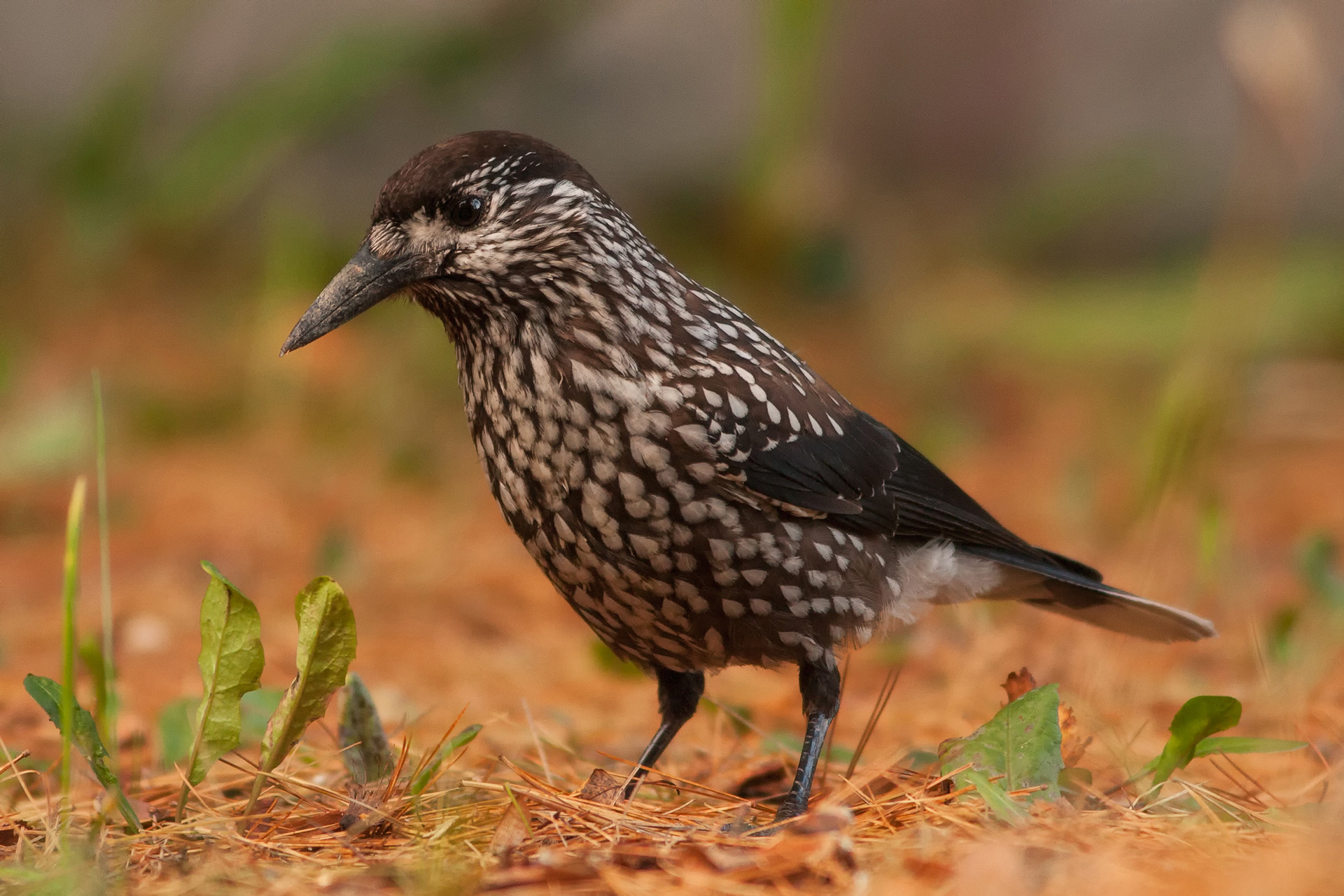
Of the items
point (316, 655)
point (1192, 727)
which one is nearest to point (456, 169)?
point (316, 655)

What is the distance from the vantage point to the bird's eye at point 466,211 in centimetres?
302

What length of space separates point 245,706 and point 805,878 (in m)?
1.73

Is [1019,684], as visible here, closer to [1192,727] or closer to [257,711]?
[1192,727]

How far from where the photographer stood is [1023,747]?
8.80ft

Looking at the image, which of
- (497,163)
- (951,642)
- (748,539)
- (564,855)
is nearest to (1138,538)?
(951,642)

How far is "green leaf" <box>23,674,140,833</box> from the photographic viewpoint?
2.52 metres

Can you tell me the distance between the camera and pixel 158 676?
4.09 metres

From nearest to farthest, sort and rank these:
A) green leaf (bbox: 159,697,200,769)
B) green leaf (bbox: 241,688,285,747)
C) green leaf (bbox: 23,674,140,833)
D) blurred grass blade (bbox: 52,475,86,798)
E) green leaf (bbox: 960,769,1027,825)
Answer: blurred grass blade (bbox: 52,475,86,798), green leaf (bbox: 960,769,1027,825), green leaf (bbox: 23,674,140,833), green leaf (bbox: 159,697,200,769), green leaf (bbox: 241,688,285,747)

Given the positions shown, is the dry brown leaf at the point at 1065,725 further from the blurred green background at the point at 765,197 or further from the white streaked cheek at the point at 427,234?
the blurred green background at the point at 765,197

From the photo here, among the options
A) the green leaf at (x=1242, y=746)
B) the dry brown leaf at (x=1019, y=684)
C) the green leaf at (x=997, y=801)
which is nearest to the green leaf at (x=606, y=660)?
the dry brown leaf at (x=1019, y=684)

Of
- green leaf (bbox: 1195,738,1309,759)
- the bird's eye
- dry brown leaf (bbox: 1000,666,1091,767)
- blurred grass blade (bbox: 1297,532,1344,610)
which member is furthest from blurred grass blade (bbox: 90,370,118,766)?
blurred grass blade (bbox: 1297,532,1344,610)

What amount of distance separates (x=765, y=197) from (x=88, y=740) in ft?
17.7

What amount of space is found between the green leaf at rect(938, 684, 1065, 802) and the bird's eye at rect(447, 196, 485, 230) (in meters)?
1.50

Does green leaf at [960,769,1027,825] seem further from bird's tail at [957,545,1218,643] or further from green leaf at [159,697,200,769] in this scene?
green leaf at [159,697,200,769]
